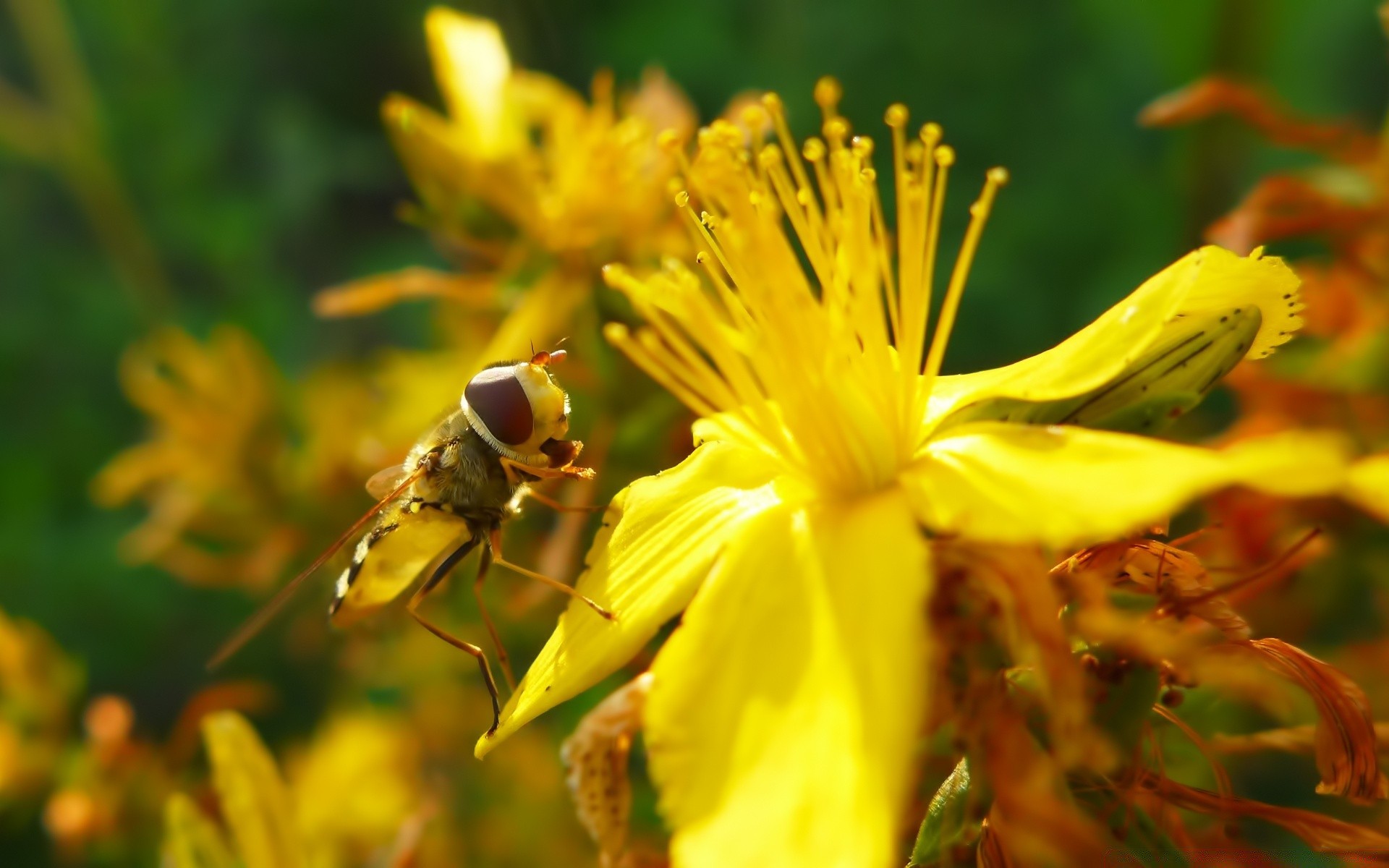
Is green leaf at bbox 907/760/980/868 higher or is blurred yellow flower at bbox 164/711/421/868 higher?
green leaf at bbox 907/760/980/868

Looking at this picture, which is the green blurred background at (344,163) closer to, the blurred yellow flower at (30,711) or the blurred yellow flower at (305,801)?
the blurred yellow flower at (30,711)

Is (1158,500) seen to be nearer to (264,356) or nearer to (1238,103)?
(1238,103)

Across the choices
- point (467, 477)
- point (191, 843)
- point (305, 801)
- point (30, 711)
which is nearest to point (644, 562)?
point (467, 477)

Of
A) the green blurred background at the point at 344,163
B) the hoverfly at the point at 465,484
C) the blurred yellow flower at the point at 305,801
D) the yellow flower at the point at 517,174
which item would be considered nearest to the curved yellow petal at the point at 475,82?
the yellow flower at the point at 517,174

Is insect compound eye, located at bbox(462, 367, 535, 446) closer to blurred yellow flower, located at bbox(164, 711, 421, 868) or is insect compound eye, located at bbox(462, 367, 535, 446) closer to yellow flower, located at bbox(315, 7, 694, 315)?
blurred yellow flower, located at bbox(164, 711, 421, 868)

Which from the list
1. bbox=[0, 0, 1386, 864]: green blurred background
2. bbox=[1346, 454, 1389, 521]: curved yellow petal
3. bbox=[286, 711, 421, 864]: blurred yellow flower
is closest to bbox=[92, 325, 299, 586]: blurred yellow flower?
bbox=[286, 711, 421, 864]: blurred yellow flower

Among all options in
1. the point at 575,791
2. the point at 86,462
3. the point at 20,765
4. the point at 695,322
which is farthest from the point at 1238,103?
the point at 86,462
